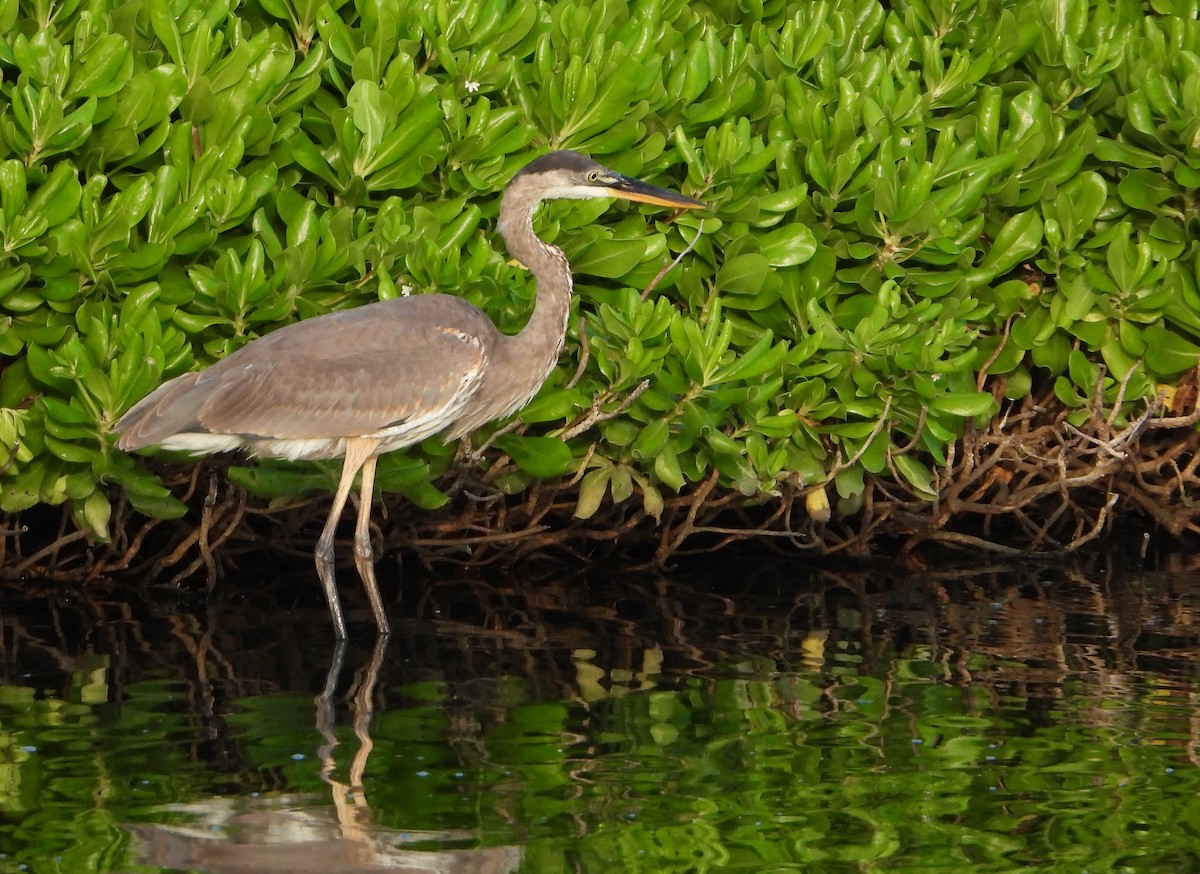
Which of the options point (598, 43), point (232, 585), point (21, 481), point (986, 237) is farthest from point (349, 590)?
point (986, 237)

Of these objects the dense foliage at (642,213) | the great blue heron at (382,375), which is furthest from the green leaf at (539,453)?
the great blue heron at (382,375)

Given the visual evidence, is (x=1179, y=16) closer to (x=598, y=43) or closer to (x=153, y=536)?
(x=598, y=43)

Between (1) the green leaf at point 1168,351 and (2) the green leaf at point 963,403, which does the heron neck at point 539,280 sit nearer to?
(2) the green leaf at point 963,403

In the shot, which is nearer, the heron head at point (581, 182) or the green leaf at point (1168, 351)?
the heron head at point (581, 182)

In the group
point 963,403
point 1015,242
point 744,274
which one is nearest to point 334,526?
point 744,274

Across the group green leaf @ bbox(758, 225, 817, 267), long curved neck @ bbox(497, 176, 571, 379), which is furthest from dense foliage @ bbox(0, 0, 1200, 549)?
long curved neck @ bbox(497, 176, 571, 379)

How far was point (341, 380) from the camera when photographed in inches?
281

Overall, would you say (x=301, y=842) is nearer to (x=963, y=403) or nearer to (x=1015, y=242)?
(x=963, y=403)

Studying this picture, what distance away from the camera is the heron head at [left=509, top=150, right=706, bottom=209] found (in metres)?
7.08

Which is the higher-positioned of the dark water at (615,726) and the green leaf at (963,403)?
the green leaf at (963,403)

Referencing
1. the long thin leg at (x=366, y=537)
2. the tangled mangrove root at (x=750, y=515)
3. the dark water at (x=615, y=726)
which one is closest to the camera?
the dark water at (x=615, y=726)

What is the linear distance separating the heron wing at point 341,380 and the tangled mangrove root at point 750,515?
62cm

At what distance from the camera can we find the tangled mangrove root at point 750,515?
26.1ft

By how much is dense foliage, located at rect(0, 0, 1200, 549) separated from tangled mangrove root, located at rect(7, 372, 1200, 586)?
19 centimetres
